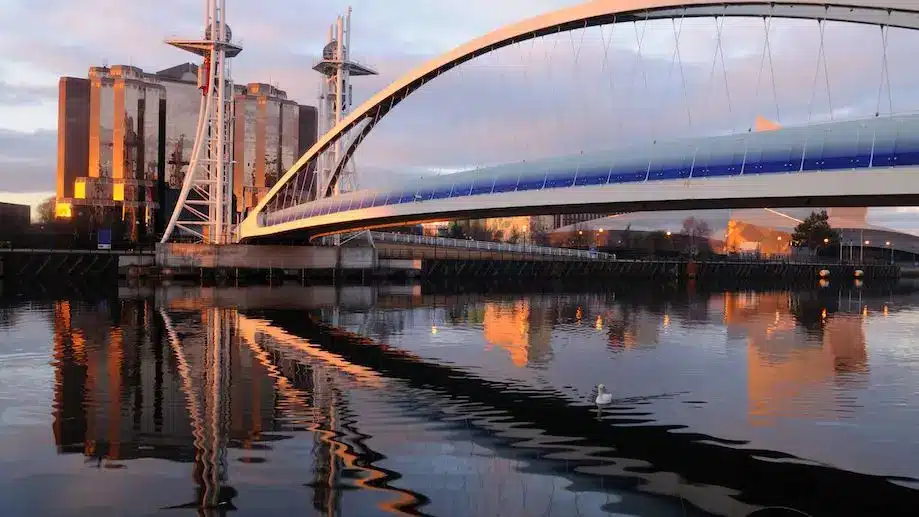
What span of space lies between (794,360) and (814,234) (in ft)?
417

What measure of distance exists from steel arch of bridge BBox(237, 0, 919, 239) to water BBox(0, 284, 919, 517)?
11.2 meters

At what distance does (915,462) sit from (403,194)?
36821 mm

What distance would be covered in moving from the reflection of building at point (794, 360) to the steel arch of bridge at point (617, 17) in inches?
434

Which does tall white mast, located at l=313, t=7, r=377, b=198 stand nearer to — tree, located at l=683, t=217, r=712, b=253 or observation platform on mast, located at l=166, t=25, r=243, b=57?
observation platform on mast, located at l=166, t=25, r=243, b=57

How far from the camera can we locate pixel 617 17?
3409 centimetres

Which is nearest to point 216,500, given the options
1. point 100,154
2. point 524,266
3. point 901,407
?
point 901,407

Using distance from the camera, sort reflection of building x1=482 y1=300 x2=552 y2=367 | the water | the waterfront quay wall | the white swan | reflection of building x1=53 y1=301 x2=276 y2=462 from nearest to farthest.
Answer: the water, reflection of building x1=53 y1=301 x2=276 y2=462, the white swan, reflection of building x1=482 y1=300 x2=552 y2=367, the waterfront quay wall

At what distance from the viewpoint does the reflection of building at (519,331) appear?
23841mm

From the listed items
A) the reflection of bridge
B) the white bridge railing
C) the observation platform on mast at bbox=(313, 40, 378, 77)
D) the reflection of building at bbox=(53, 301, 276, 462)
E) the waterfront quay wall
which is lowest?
the reflection of bridge

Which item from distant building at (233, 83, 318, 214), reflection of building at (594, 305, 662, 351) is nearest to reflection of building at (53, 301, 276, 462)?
reflection of building at (594, 305, 662, 351)

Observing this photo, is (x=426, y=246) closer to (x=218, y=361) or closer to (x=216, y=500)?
(x=218, y=361)

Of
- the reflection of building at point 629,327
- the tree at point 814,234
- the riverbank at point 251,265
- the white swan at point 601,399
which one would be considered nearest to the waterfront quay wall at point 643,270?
the riverbank at point 251,265

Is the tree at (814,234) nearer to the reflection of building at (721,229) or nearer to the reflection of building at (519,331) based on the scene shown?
the reflection of building at (721,229)

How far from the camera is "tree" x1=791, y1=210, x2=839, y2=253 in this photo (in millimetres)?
138625
